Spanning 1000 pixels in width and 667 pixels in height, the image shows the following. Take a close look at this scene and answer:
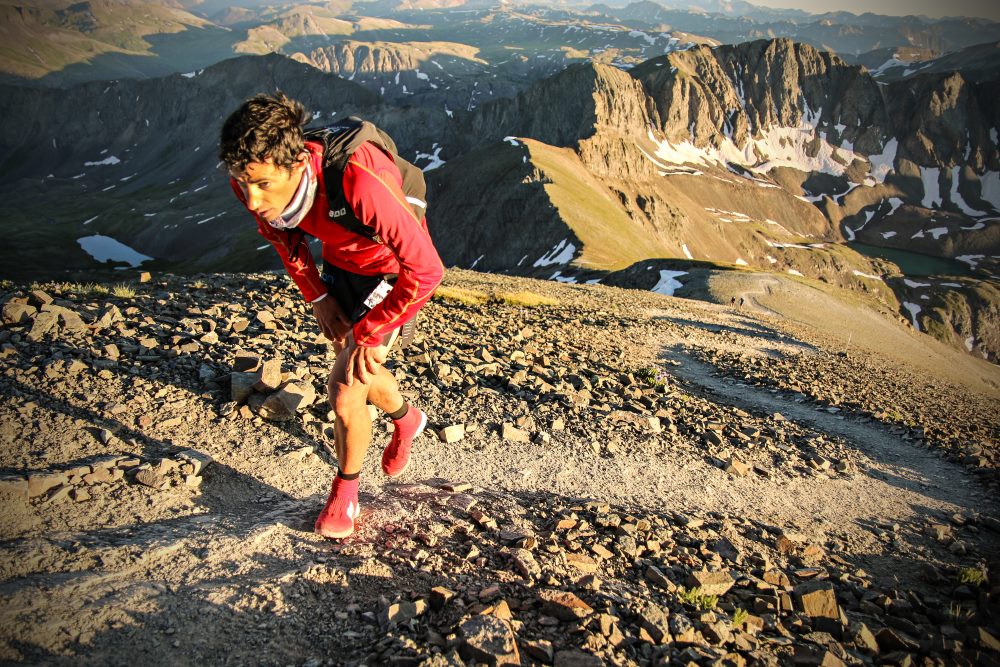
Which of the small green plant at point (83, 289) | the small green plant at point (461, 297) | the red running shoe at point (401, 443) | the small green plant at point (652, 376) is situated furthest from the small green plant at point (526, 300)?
the red running shoe at point (401, 443)

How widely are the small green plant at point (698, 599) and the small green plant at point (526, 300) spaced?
41.4 feet

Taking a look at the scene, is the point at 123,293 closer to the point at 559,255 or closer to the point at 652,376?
the point at 652,376

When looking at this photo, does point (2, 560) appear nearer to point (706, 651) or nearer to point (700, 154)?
point (706, 651)

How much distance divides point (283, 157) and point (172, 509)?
3277mm

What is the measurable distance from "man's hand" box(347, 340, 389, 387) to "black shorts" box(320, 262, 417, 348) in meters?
0.14

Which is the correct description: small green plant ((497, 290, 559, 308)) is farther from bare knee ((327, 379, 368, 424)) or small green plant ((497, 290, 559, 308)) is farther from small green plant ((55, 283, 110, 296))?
bare knee ((327, 379, 368, 424))

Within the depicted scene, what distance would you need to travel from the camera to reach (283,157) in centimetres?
372

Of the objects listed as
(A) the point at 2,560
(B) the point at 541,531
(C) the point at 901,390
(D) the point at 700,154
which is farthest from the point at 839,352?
(D) the point at 700,154

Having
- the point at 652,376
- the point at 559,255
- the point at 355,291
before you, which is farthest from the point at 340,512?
the point at 559,255

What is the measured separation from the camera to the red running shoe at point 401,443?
572cm

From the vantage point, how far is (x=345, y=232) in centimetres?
434

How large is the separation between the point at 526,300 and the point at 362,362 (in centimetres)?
1328

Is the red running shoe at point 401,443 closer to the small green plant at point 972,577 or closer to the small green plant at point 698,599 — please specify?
the small green plant at point 698,599

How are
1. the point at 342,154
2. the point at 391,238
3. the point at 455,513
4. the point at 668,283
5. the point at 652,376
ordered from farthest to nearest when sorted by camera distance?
1. the point at 668,283
2. the point at 652,376
3. the point at 455,513
4. the point at 391,238
5. the point at 342,154
